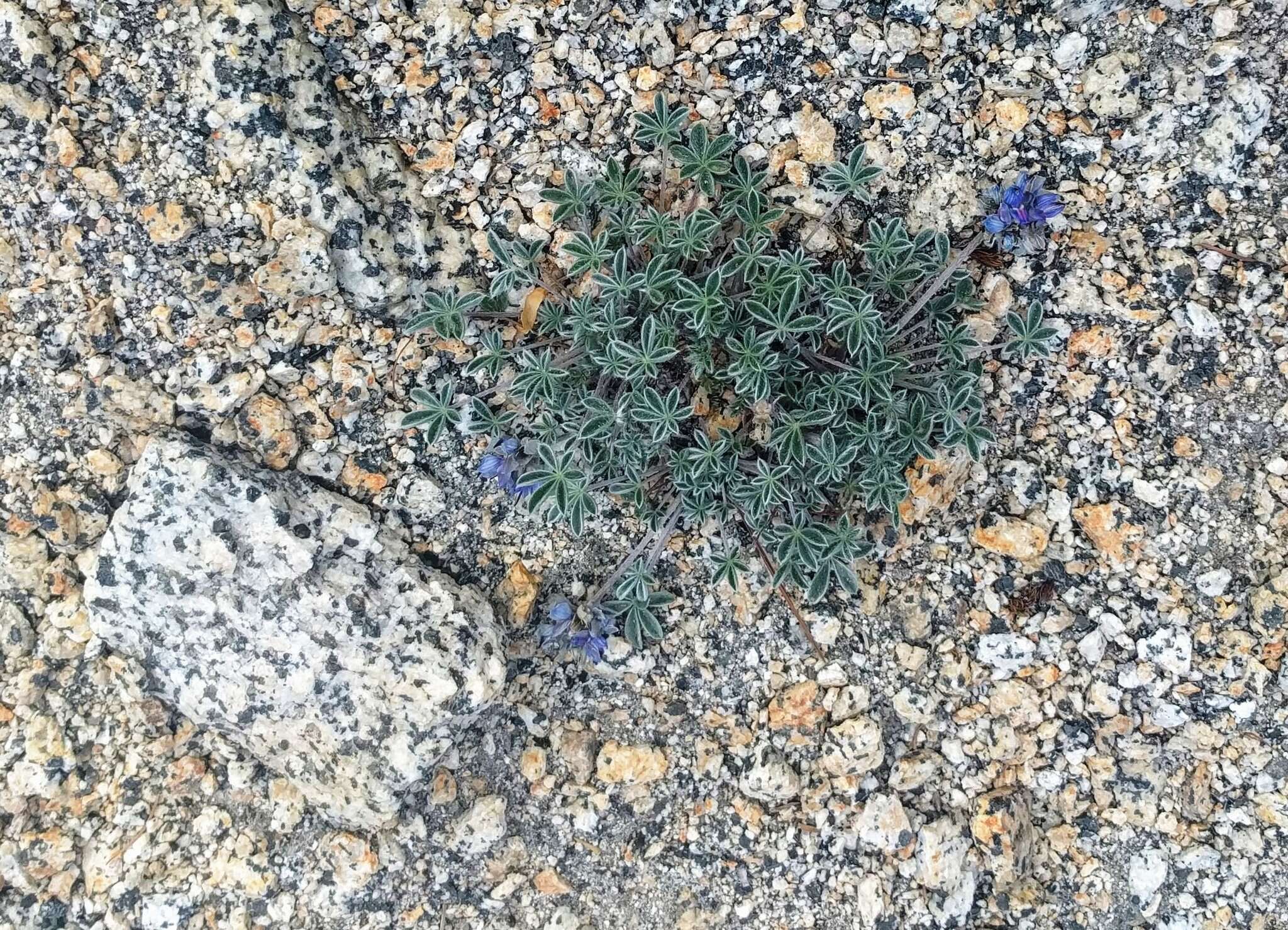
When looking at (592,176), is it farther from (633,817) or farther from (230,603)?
(633,817)

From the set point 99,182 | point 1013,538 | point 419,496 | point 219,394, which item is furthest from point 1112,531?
point 99,182

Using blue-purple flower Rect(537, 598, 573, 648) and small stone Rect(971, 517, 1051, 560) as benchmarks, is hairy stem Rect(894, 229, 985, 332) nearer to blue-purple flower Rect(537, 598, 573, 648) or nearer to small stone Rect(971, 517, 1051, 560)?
small stone Rect(971, 517, 1051, 560)

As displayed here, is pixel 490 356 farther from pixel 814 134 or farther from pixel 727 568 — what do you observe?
pixel 814 134

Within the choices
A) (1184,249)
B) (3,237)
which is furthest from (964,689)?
(3,237)

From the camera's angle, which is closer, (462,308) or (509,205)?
(462,308)

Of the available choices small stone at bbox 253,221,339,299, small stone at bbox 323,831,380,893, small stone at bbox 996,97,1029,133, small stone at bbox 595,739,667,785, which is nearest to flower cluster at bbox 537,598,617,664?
Answer: small stone at bbox 595,739,667,785

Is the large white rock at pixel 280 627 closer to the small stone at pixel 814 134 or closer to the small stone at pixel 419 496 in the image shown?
the small stone at pixel 419 496
